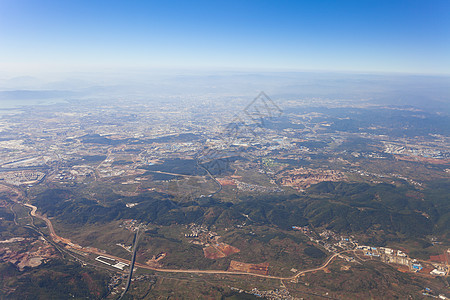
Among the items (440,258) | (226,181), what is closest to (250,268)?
(440,258)

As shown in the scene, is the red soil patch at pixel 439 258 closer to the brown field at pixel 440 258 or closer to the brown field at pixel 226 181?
the brown field at pixel 440 258

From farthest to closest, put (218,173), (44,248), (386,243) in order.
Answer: (218,173) → (386,243) → (44,248)

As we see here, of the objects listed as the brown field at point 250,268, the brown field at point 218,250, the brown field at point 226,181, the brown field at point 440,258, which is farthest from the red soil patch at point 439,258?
the brown field at point 226,181

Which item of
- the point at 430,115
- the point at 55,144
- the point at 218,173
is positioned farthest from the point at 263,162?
the point at 430,115

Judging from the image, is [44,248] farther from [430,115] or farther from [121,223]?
[430,115]

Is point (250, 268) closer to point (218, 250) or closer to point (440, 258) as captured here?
point (218, 250)

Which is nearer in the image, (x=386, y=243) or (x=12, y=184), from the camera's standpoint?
(x=386, y=243)

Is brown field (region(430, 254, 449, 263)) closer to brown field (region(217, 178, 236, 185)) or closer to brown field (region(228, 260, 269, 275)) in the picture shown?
brown field (region(228, 260, 269, 275))
